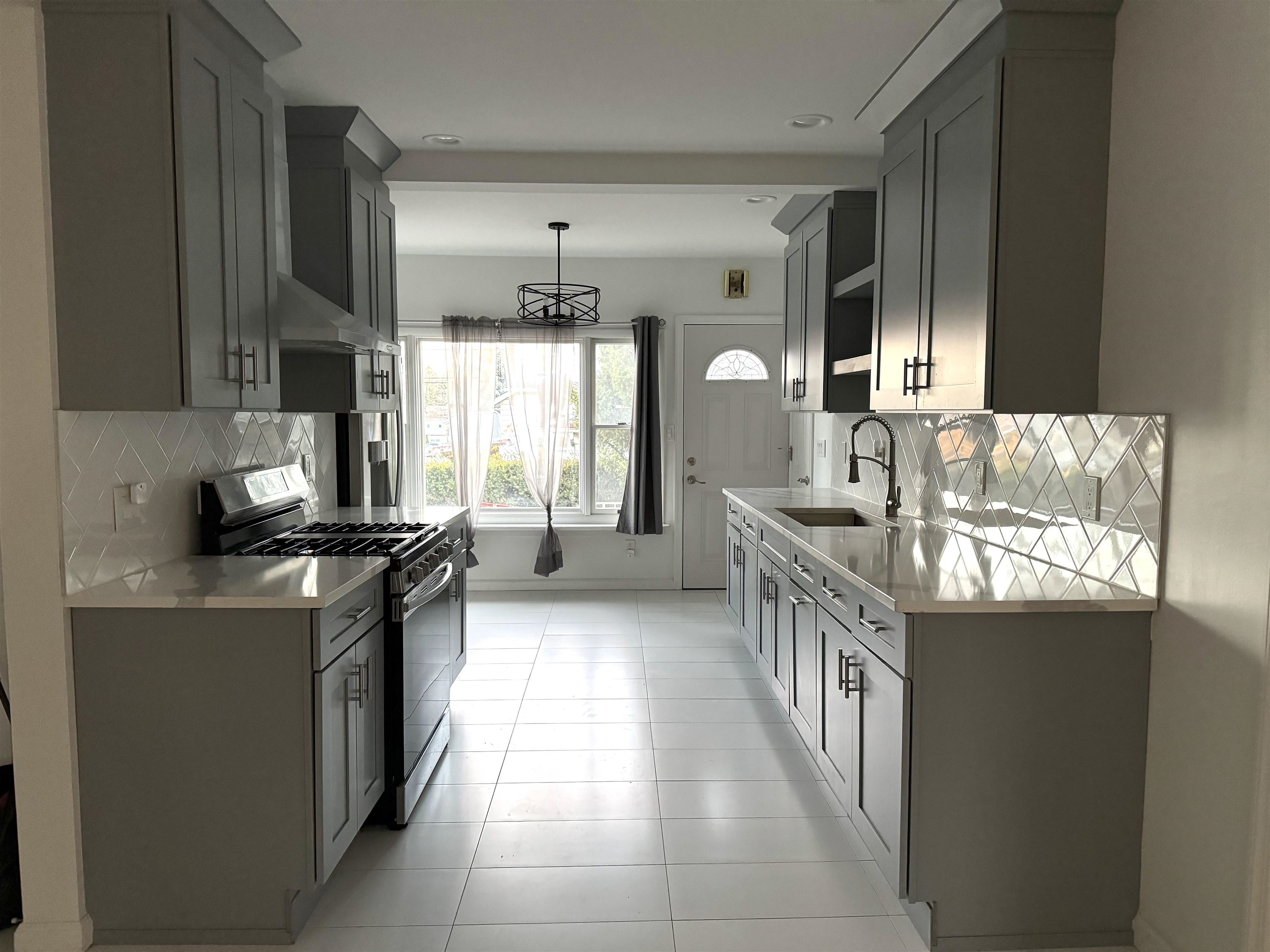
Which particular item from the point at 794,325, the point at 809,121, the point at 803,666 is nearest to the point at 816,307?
the point at 794,325

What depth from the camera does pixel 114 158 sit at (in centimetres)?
212

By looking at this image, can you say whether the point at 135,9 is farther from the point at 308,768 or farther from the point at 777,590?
the point at 777,590

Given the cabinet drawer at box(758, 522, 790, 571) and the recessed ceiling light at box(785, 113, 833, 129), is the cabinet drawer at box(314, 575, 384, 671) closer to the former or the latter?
the cabinet drawer at box(758, 522, 790, 571)

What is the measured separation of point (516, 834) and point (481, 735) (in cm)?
93

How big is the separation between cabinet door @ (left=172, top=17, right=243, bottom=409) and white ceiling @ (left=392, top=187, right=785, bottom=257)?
66.3 inches

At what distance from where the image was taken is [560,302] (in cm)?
535

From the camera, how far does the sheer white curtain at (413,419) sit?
654 centimetres

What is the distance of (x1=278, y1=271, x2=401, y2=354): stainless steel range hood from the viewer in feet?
9.16

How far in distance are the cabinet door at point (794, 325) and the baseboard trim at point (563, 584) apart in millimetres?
2176

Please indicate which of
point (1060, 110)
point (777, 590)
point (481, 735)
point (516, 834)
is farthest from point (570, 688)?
point (1060, 110)

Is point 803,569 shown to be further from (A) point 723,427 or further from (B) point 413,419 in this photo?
(B) point 413,419

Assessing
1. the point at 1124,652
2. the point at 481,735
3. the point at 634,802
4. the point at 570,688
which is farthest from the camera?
the point at 570,688

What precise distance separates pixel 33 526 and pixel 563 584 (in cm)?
473

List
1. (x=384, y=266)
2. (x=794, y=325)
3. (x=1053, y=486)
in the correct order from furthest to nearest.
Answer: (x=794, y=325) < (x=384, y=266) < (x=1053, y=486)
